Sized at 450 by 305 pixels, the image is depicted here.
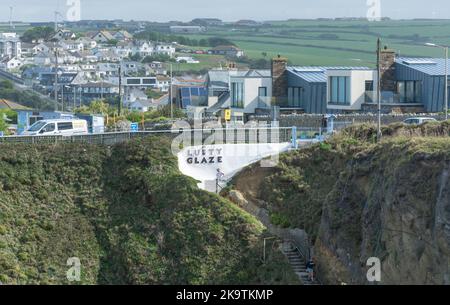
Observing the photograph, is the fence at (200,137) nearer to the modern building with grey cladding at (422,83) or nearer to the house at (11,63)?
the modern building with grey cladding at (422,83)

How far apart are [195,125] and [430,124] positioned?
10154 millimetres

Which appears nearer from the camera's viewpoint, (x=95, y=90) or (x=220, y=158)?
(x=220, y=158)

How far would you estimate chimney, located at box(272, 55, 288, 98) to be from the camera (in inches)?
1897

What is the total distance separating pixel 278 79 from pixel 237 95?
230 cm

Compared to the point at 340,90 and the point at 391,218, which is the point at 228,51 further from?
the point at 391,218

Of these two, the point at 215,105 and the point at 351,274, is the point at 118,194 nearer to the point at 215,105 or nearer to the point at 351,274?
the point at 351,274

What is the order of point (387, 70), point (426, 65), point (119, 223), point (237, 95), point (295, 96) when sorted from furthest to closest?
1. point (237, 95)
2. point (295, 96)
3. point (426, 65)
4. point (387, 70)
5. point (119, 223)

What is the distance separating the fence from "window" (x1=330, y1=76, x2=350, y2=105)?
6.37 meters

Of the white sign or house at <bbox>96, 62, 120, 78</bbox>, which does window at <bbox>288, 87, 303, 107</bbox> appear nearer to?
the white sign

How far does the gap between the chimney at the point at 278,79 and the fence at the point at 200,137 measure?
8991 millimetres

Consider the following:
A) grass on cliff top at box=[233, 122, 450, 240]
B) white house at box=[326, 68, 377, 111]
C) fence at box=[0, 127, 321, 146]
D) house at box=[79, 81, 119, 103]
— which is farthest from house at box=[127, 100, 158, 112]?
grass on cliff top at box=[233, 122, 450, 240]

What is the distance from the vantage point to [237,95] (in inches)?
1962

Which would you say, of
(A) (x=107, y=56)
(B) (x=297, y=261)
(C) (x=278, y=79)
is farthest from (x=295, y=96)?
(A) (x=107, y=56)

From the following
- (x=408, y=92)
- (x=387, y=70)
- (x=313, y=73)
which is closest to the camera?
(x=408, y=92)
